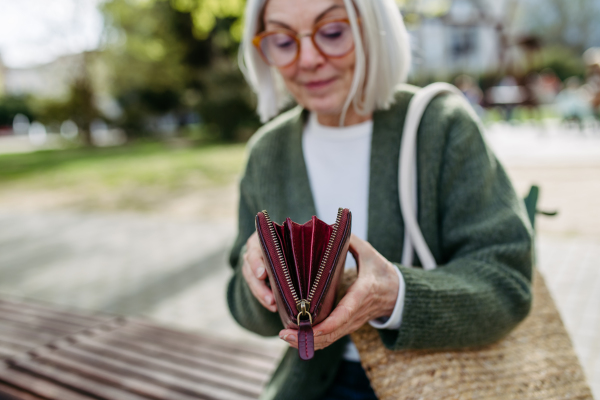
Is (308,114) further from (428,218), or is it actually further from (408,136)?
(428,218)

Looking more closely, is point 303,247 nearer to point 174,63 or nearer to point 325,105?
point 325,105

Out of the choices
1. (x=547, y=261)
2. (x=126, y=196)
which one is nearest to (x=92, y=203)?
(x=126, y=196)

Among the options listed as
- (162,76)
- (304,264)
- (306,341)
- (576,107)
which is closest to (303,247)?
(304,264)

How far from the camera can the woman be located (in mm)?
1157

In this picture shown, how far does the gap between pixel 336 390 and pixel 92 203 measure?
316 inches

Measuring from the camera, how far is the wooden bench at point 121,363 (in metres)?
2.00

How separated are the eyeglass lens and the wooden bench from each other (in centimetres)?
133

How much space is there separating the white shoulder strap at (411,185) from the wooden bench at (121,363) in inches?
39.2

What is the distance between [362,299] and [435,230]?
0.47 m

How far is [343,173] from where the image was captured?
155cm

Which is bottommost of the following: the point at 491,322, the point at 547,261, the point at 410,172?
the point at 547,261

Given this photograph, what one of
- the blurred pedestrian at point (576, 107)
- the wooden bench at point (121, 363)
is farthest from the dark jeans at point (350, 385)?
the blurred pedestrian at point (576, 107)

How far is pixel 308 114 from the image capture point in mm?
1735

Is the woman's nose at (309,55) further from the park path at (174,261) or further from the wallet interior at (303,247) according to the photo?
the park path at (174,261)
